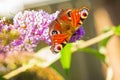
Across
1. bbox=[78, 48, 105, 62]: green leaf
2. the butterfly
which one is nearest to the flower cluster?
the butterfly

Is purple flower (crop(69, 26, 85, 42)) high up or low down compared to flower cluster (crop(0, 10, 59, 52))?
down

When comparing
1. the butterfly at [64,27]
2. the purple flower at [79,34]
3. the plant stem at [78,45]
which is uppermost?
the butterfly at [64,27]

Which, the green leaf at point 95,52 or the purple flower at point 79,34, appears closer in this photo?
the purple flower at point 79,34

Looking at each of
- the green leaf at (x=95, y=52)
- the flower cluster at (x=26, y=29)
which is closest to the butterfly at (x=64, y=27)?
the flower cluster at (x=26, y=29)

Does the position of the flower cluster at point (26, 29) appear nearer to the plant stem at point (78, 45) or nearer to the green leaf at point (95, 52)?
the plant stem at point (78, 45)

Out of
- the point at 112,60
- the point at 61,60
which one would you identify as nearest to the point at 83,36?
the point at 61,60

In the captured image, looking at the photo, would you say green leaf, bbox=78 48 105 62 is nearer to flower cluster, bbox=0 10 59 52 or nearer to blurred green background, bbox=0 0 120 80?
blurred green background, bbox=0 0 120 80

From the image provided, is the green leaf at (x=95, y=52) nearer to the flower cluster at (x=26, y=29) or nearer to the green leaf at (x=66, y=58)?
the green leaf at (x=66, y=58)

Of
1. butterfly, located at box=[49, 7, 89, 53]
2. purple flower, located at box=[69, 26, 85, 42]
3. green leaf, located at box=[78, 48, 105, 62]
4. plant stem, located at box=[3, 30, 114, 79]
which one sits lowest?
green leaf, located at box=[78, 48, 105, 62]

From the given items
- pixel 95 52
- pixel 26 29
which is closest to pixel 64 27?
pixel 26 29

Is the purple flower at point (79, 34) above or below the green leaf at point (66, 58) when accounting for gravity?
above
